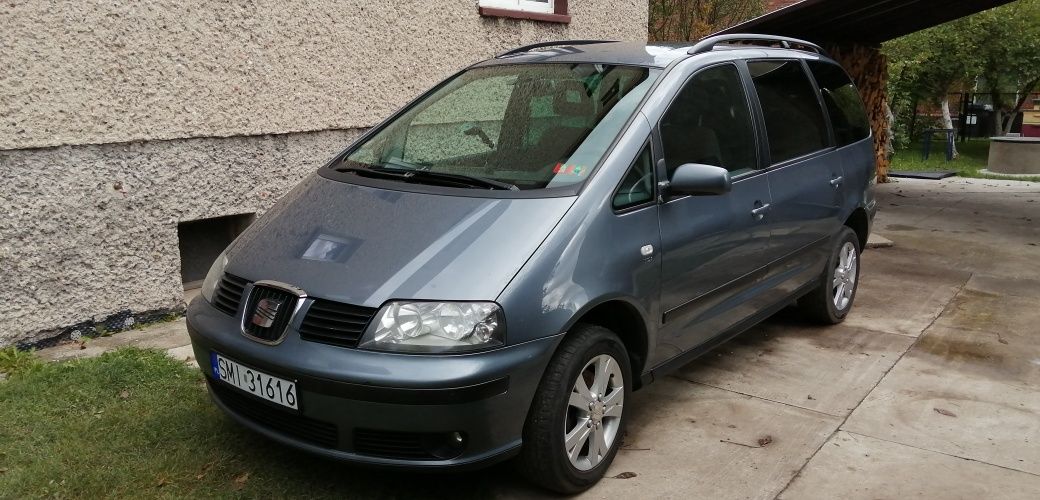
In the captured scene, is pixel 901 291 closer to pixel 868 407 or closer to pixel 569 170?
pixel 868 407

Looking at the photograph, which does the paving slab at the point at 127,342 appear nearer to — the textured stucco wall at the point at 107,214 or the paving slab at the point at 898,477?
the textured stucco wall at the point at 107,214

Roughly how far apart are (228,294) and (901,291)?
5091 millimetres

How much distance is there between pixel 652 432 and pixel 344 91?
3.58m

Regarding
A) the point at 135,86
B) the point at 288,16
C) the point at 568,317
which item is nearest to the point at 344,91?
the point at 288,16

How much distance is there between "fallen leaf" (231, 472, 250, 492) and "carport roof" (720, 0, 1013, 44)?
6912mm

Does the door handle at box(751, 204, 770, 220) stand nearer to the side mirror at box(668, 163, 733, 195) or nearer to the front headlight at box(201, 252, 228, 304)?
the side mirror at box(668, 163, 733, 195)

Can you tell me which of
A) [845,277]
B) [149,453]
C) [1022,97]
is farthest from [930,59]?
[149,453]

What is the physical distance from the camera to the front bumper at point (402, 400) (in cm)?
301

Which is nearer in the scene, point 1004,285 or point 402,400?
point 402,400

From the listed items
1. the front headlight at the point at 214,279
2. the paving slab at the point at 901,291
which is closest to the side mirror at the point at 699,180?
the front headlight at the point at 214,279

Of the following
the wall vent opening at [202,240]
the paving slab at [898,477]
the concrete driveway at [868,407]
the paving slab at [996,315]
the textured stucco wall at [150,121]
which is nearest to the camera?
the paving slab at [898,477]

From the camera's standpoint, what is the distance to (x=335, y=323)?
3.16 m

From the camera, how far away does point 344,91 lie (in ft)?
21.3

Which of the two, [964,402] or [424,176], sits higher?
[424,176]
